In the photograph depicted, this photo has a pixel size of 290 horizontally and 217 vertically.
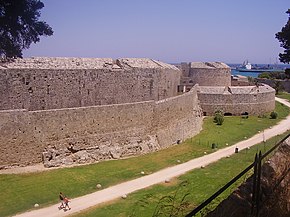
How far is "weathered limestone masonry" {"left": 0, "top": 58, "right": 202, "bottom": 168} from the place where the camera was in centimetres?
1645

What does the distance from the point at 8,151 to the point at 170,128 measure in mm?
10073

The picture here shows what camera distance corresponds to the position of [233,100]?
34062 millimetres

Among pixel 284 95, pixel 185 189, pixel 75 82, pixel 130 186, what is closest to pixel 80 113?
pixel 75 82

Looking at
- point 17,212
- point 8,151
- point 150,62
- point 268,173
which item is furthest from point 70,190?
point 150,62

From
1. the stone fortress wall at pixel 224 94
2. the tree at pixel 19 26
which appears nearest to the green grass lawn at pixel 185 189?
the tree at pixel 19 26

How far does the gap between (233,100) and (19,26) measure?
27.7 meters

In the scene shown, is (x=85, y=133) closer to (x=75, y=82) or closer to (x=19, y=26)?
(x=75, y=82)

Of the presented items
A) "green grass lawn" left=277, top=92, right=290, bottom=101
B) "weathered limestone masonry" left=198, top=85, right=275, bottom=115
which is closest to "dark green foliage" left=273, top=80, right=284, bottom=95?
"green grass lawn" left=277, top=92, right=290, bottom=101

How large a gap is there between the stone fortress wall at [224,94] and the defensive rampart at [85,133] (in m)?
11.4

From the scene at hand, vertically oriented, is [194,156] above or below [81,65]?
below

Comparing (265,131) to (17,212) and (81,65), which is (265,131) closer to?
(81,65)

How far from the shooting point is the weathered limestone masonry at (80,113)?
16.5 metres

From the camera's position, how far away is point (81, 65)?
64.6 feet

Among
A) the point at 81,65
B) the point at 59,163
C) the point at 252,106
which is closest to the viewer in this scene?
the point at 59,163
